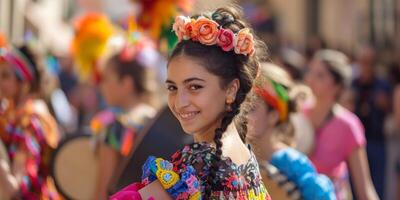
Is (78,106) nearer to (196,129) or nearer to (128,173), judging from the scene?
(128,173)

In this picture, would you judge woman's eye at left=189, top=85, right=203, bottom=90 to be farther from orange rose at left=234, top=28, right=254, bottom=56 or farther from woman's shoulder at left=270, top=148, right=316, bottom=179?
woman's shoulder at left=270, top=148, right=316, bottom=179

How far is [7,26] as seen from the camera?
1033cm

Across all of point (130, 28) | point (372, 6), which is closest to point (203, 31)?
point (130, 28)

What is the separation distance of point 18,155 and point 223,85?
2.33 m

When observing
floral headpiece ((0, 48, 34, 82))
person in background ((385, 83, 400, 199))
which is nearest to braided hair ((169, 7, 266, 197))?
floral headpiece ((0, 48, 34, 82))

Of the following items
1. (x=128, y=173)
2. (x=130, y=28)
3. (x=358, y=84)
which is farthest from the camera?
(x=358, y=84)

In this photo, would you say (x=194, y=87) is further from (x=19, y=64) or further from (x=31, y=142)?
(x=19, y=64)

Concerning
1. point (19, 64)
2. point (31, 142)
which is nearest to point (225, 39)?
point (31, 142)

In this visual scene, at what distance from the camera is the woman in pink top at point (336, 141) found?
6641 mm

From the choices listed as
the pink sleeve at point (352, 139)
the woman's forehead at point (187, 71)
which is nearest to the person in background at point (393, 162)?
the pink sleeve at point (352, 139)

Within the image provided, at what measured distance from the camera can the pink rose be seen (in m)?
3.81

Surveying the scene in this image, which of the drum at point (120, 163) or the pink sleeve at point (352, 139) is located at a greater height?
the drum at point (120, 163)

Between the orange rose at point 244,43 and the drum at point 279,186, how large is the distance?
3.88ft

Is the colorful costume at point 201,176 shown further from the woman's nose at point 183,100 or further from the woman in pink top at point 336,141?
the woman in pink top at point 336,141
